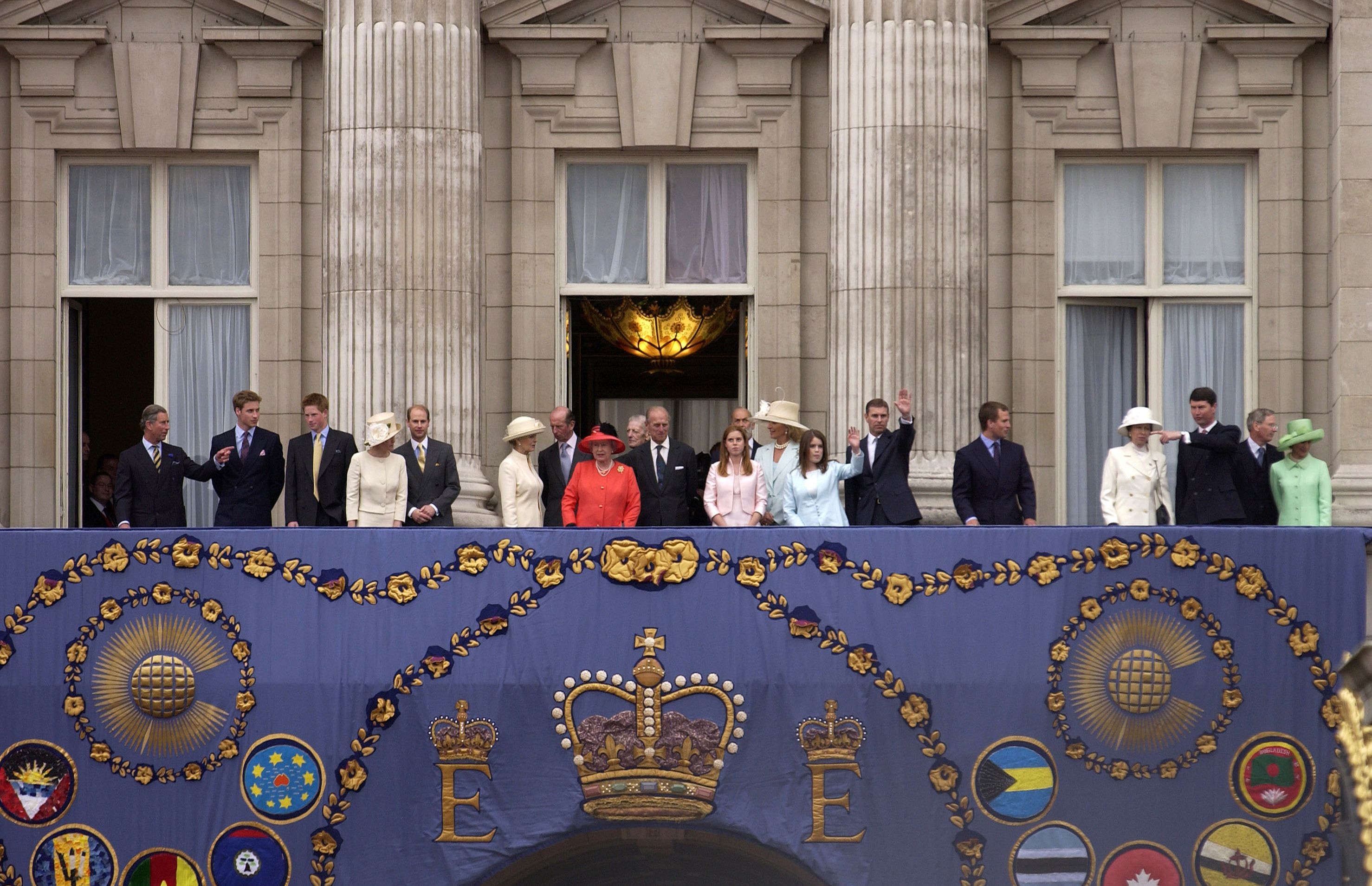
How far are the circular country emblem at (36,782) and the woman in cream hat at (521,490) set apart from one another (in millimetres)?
3860

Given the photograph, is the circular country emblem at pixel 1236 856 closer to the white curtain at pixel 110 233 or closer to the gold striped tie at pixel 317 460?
the gold striped tie at pixel 317 460

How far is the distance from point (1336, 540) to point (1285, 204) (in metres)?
5.67

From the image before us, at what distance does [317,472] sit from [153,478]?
4.35ft

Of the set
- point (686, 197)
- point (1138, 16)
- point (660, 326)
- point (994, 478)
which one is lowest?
point (994, 478)

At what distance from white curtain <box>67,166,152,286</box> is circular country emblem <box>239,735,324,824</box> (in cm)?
668

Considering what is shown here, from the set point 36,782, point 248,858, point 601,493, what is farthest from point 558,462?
point 36,782

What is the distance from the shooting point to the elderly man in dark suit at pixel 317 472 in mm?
17750

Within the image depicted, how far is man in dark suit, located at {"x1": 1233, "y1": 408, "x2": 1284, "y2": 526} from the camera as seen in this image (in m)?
17.5

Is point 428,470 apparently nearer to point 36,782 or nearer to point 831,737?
point 36,782

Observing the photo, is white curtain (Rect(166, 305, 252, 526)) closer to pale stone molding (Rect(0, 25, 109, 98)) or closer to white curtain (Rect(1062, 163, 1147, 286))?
pale stone molding (Rect(0, 25, 109, 98))

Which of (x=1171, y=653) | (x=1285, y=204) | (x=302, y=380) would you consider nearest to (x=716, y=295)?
(x=302, y=380)

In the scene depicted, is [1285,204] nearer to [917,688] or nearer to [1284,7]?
[1284,7]

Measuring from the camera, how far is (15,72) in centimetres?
2088

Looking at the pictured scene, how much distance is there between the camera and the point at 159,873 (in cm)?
1570
